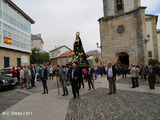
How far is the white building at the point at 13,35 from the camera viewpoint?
20.1 meters

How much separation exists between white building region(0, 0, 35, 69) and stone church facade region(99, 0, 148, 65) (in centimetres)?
1910

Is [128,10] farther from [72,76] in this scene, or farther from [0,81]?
[0,81]

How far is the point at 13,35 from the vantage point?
22781mm

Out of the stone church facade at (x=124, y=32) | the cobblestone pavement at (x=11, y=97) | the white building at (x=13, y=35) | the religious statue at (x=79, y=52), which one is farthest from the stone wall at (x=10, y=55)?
the stone church facade at (x=124, y=32)

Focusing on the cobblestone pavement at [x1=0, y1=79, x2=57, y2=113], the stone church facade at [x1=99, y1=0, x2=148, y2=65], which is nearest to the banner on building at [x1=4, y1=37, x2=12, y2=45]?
the cobblestone pavement at [x1=0, y1=79, x2=57, y2=113]

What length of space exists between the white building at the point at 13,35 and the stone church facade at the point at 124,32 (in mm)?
19103

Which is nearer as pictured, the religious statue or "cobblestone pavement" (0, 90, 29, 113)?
"cobblestone pavement" (0, 90, 29, 113)

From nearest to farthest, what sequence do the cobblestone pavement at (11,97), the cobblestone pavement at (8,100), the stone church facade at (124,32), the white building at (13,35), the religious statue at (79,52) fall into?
the cobblestone pavement at (8,100), the cobblestone pavement at (11,97), the religious statue at (79,52), the stone church facade at (124,32), the white building at (13,35)

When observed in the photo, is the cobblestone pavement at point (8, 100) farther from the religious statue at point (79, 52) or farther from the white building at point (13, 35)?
the white building at point (13, 35)

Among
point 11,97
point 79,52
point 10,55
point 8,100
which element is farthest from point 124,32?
point 10,55

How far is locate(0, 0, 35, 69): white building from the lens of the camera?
20.1 meters

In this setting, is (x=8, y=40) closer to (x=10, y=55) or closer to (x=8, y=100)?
(x=10, y=55)

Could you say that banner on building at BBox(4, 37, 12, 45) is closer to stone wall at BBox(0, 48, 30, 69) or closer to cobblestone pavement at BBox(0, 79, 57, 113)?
stone wall at BBox(0, 48, 30, 69)

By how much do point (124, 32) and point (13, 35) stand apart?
23395 mm
